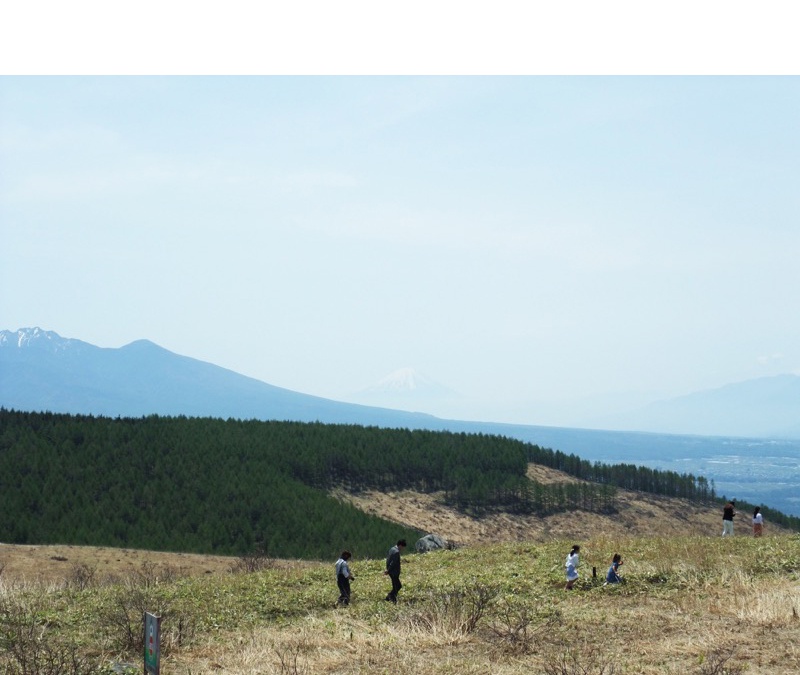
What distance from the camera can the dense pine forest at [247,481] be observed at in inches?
3295

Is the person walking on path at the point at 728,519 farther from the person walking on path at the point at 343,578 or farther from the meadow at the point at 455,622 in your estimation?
the person walking on path at the point at 343,578

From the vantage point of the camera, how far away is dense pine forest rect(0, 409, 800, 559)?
8369 cm

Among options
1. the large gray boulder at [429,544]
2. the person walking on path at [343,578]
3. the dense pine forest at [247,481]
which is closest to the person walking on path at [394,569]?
the person walking on path at [343,578]

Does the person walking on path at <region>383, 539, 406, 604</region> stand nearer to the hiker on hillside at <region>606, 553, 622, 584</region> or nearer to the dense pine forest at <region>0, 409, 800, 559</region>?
the hiker on hillside at <region>606, 553, 622, 584</region>

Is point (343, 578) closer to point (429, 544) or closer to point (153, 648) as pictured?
point (153, 648)

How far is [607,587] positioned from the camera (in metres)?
25.8

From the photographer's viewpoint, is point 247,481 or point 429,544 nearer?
point 429,544

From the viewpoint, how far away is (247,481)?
103 m

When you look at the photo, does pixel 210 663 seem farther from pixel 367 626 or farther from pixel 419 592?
pixel 419 592

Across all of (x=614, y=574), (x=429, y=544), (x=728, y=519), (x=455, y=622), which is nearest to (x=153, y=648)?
(x=455, y=622)

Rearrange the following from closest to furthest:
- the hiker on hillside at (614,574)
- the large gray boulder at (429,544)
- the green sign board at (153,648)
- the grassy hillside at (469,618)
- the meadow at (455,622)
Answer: the green sign board at (153,648), the meadow at (455,622), the grassy hillside at (469,618), the hiker on hillside at (614,574), the large gray boulder at (429,544)

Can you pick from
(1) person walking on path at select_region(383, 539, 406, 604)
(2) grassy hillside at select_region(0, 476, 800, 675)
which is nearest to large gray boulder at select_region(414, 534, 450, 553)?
(2) grassy hillside at select_region(0, 476, 800, 675)

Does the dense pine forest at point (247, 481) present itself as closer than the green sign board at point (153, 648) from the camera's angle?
No

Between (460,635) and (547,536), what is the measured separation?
87894 mm
